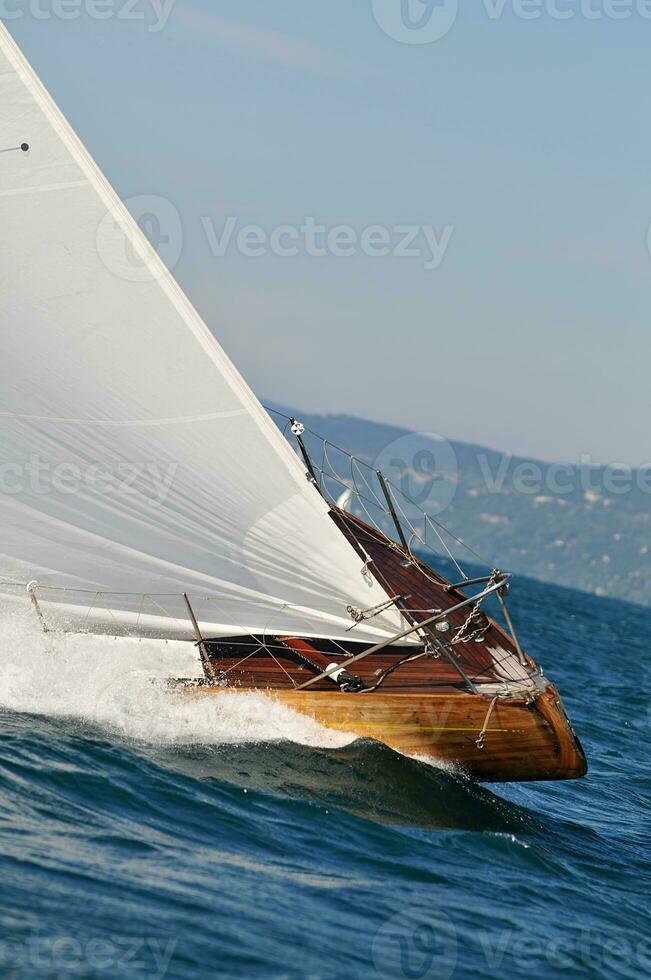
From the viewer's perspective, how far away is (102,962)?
6.55 meters

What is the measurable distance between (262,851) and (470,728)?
243 cm

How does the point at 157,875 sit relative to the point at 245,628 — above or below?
below

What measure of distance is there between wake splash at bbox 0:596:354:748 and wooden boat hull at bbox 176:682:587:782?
269mm

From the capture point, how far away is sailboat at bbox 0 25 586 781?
10.3m

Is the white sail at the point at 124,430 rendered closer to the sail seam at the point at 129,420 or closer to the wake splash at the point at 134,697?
the sail seam at the point at 129,420

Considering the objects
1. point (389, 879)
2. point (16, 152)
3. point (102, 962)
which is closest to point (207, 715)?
point (389, 879)

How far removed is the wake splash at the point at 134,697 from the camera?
1075 centimetres

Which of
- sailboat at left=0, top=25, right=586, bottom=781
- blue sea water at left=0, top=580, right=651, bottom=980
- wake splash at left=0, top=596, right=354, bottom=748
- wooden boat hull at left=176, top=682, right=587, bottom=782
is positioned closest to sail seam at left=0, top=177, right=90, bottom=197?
sailboat at left=0, top=25, right=586, bottom=781

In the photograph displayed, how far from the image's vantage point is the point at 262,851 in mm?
8766

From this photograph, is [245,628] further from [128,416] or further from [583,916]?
[583,916]

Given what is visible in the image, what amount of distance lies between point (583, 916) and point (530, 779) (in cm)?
179

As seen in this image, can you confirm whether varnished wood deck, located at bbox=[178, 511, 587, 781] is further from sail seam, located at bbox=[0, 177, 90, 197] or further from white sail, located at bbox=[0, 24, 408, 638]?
sail seam, located at bbox=[0, 177, 90, 197]

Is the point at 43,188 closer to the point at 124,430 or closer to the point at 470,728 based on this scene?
the point at 124,430

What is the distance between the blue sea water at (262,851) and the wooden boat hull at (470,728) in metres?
0.19
